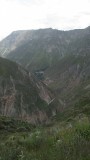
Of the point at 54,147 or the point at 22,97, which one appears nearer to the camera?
the point at 54,147

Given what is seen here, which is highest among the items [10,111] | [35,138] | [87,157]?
[10,111]

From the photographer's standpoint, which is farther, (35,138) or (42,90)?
(42,90)

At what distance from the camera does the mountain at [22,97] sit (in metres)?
127

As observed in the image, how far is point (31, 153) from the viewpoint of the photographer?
9828 millimetres

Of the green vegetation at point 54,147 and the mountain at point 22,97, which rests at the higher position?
the mountain at point 22,97

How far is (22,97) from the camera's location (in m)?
133

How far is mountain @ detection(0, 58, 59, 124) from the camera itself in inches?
5000

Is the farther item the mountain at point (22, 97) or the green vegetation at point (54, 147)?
the mountain at point (22, 97)

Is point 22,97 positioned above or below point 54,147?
above

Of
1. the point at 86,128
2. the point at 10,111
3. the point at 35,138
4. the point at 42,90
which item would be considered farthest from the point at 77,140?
the point at 42,90

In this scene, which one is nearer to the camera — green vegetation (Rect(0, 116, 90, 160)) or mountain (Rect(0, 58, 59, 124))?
green vegetation (Rect(0, 116, 90, 160))

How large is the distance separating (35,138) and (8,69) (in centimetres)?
13567

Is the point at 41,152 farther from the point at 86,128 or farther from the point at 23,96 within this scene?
the point at 23,96

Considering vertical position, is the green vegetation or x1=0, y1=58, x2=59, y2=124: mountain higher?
x1=0, y1=58, x2=59, y2=124: mountain
